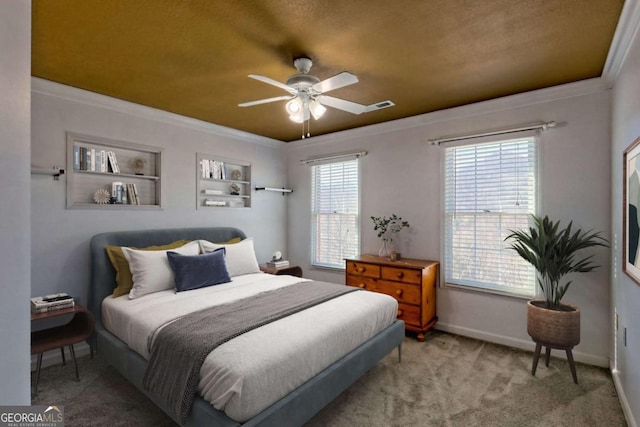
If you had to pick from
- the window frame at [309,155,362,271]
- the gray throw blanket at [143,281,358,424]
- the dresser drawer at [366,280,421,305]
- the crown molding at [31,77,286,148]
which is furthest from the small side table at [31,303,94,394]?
the window frame at [309,155,362,271]

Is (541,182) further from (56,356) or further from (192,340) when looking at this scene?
(56,356)

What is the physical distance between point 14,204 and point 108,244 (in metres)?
2.93

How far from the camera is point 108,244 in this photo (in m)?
3.18

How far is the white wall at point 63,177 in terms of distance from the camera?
2.90 m

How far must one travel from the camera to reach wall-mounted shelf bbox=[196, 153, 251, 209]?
13.7 feet

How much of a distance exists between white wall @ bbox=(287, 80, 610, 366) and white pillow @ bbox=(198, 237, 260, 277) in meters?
1.43

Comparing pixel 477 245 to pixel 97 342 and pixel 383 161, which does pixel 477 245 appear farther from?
pixel 97 342

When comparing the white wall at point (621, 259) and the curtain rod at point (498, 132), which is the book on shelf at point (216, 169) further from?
the white wall at point (621, 259)

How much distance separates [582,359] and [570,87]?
8.29 ft

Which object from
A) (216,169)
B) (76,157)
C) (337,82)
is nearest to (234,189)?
(216,169)

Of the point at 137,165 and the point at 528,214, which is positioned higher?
the point at 137,165

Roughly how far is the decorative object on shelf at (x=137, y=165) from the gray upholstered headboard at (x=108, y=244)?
2.29 feet

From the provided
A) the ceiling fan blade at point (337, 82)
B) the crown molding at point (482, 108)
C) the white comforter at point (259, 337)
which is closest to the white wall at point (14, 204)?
the white comforter at point (259, 337)

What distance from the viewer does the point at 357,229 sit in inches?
179
